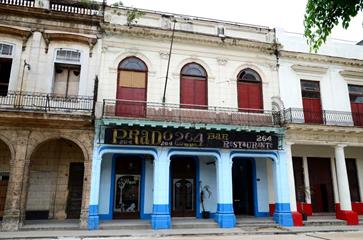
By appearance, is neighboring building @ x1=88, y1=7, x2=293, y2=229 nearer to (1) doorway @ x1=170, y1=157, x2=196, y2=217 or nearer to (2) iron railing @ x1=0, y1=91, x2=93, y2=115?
(1) doorway @ x1=170, y1=157, x2=196, y2=217

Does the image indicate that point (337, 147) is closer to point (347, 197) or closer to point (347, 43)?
point (347, 197)

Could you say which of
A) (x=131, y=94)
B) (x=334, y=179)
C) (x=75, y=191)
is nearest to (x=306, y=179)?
(x=334, y=179)

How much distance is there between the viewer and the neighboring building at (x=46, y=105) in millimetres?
10641

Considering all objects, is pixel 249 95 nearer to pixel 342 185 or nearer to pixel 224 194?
pixel 224 194

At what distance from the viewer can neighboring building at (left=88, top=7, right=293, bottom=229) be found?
11516mm

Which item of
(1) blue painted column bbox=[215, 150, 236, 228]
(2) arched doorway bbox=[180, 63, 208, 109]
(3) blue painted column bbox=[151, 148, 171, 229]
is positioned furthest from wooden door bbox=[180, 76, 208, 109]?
(3) blue painted column bbox=[151, 148, 171, 229]

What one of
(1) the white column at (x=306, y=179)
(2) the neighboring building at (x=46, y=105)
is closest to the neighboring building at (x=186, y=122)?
(2) the neighboring building at (x=46, y=105)

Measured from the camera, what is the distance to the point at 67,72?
1222cm

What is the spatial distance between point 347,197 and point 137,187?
30.0 ft

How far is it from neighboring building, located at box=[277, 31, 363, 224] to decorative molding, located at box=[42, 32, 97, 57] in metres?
8.74

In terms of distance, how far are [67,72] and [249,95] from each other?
804cm

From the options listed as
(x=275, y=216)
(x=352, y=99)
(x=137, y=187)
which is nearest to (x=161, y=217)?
(x=137, y=187)

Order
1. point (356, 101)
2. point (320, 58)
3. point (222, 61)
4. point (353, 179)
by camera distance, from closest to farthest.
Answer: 1. point (222, 61)
2. point (320, 58)
3. point (356, 101)
4. point (353, 179)

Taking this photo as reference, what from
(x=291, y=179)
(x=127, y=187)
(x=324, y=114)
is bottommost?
(x=127, y=187)
